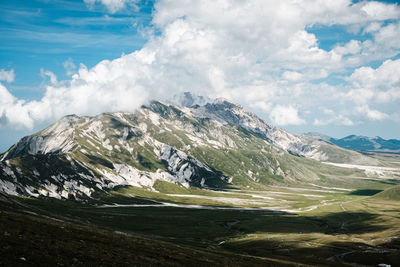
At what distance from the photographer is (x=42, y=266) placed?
104ft

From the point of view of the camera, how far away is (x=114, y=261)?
39.8 m

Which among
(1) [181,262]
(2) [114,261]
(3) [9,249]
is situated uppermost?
(3) [9,249]

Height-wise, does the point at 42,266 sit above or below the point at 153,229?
above

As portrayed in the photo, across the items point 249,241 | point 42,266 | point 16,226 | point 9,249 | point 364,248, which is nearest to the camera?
point 42,266

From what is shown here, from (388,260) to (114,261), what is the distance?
113 m

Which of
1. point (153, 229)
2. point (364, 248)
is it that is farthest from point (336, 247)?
point (153, 229)

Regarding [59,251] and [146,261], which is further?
[146,261]

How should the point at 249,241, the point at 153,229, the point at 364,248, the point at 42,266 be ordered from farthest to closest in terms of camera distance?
1. the point at 153,229
2. the point at 249,241
3. the point at 364,248
4. the point at 42,266

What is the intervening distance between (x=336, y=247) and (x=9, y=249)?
142m

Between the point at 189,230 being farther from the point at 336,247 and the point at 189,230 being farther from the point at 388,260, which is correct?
the point at 388,260

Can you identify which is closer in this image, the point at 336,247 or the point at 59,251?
the point at 59,251

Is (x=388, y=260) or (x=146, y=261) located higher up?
(x=146, y=261)

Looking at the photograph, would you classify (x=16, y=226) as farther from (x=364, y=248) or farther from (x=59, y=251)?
(x=364, y=248)

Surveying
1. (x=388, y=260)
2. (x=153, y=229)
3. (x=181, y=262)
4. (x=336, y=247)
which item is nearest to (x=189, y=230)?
(x=153, y=229)
